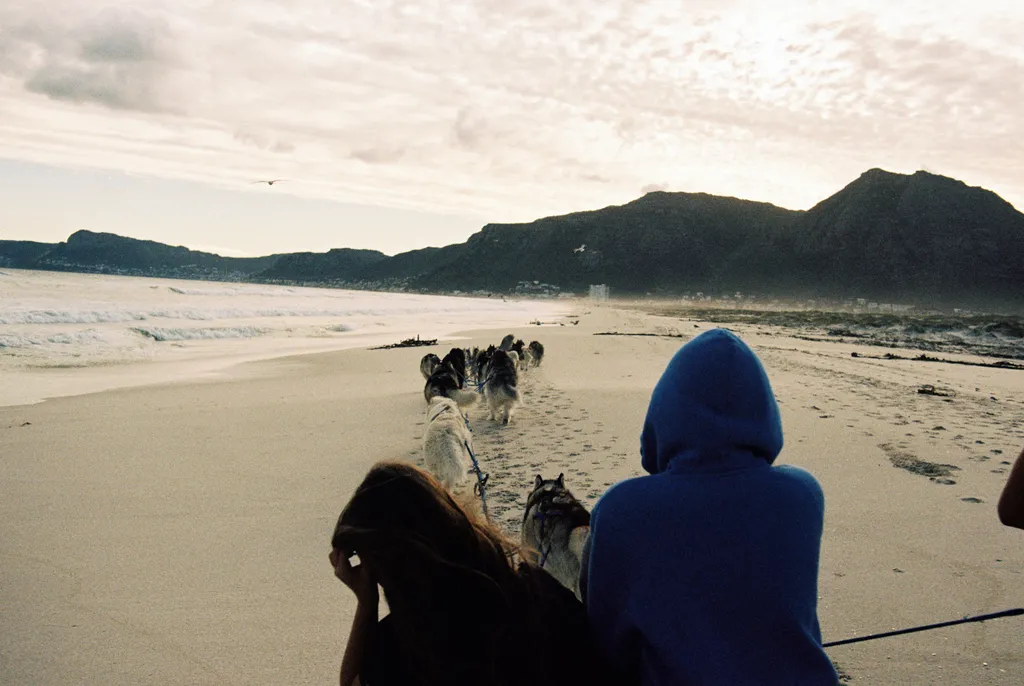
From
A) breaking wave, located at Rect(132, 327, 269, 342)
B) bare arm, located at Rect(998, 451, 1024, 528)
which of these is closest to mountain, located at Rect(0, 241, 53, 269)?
breaking wave, located at Rect(132, 327, 269, 342)

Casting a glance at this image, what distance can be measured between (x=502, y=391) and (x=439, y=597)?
6.87 metres

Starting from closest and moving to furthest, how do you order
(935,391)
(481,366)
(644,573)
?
(644,573), (935,391), (481,366)

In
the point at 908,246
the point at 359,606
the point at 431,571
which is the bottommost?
the point at 359,606

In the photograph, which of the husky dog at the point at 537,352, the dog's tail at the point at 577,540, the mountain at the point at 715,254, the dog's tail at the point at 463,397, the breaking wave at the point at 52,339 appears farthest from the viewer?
the mountain at the point at 715,254

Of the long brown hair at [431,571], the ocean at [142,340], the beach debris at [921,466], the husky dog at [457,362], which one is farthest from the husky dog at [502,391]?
the long brown hair at [431,571]

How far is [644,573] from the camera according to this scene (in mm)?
1457

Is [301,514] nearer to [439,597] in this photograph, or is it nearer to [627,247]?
[439,597]

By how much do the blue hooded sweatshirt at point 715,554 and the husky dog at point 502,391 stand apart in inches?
262

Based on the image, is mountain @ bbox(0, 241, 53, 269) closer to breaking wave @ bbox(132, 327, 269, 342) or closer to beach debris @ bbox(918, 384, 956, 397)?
breaking wave @ bbox(132, 327, 269, 342)

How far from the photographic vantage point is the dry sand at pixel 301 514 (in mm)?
3041

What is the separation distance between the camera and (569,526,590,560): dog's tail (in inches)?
129

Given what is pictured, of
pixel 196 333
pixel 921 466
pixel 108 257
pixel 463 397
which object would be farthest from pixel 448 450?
pixel 108 257

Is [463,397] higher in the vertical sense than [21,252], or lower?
lower

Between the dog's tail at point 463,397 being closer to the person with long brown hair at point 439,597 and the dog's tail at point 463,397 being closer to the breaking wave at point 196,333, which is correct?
the person with long brown hair at point 439,597
